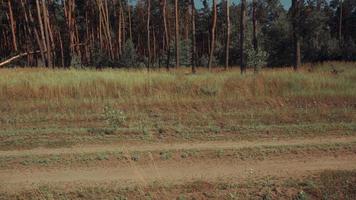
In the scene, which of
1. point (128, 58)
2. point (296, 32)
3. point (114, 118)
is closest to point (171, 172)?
point (114, 118)

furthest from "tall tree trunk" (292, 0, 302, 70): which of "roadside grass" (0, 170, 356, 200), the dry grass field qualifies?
"roadside grass" (0, 170, 356, 200)

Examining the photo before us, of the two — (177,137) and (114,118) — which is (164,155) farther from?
(114,118)

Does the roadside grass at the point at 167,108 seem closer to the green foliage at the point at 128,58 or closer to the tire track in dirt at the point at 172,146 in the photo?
the tire track in dirt at the point at 172,146

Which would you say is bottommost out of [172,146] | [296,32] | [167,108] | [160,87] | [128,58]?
[172,146]

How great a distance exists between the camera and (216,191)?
650 centimetres

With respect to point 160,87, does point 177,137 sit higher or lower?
lower

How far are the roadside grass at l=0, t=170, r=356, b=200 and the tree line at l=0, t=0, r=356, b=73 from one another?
17.4 metres

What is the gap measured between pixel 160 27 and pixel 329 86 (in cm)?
5031

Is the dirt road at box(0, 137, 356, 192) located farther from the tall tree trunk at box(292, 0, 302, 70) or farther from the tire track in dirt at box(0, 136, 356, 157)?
the tall tree trunk at box(292, 0, 302, 70)

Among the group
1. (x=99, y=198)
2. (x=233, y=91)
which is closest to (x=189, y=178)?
(x=99, y=198)

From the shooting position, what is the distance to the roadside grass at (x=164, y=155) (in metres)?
7.99

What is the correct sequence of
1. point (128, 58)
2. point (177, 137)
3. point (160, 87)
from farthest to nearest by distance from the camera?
point (128, 58), point (160, 87), point (177, 137)

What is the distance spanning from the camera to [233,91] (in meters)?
15.3

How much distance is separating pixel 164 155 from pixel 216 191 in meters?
2.05
